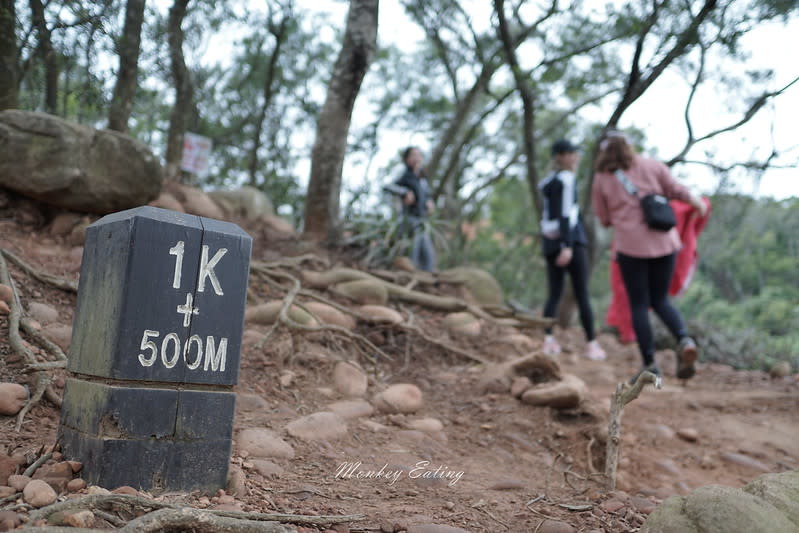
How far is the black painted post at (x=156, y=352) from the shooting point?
1887mm

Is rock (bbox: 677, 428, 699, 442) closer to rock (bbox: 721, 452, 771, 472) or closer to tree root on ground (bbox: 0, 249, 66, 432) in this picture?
rock (bbox: 721, 452, 771, 472)

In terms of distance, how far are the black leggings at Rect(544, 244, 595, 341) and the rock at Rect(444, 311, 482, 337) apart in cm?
61

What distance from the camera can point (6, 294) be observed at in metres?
3.00

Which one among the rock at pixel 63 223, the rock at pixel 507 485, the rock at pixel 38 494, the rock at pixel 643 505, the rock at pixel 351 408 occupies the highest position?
the rock at pixel 63 223

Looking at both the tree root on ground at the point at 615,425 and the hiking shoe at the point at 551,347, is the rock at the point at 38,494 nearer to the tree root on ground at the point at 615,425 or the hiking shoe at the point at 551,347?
the tree root on ground at the point at 615,425

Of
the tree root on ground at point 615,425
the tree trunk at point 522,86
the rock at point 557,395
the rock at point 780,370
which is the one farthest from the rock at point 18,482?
the tree trunk at point 522,86

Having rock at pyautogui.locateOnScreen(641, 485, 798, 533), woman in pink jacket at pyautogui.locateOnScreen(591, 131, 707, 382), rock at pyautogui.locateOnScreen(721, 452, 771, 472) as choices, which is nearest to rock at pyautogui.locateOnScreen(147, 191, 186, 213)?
woman in pink jacket at pyautogui.locateOnScreen(591, 131, 707, 382)

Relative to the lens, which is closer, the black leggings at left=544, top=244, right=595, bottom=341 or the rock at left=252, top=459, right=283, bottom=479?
the rock at left=252, top=459, right=283, bottom=479

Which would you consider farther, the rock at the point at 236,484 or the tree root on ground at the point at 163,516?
the rock at the point at 236,484

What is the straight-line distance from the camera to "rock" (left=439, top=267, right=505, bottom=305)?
21.9ft

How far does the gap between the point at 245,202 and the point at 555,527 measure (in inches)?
263

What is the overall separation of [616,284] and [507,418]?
8.29 feet

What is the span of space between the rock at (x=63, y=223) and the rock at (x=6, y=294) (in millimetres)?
1563

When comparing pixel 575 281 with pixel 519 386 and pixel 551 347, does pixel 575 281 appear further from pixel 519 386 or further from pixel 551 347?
pixel 519 386
